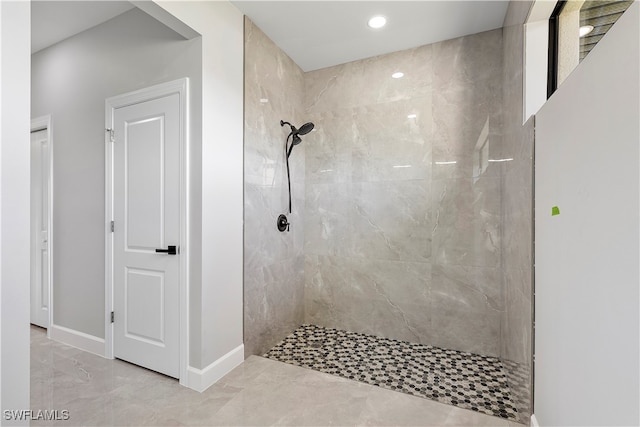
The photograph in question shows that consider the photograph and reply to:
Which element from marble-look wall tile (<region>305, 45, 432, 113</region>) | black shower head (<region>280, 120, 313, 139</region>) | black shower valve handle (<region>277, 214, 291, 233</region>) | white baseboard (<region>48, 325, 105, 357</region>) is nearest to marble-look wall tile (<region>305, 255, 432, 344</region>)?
black shower valve handle (<region>277, 214, 291, 233</region>)

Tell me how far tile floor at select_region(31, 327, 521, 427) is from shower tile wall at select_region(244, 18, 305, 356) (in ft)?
1.60

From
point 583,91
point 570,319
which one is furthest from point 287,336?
point 583,91

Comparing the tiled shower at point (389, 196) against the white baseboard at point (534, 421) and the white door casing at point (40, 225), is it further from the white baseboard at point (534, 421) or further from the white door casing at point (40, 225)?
the white door casing at point (40, 225)

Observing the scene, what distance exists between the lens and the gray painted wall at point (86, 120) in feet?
7.64

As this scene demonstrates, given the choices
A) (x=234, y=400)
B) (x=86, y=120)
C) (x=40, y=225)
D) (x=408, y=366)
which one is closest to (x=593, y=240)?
(x=408, y=366)

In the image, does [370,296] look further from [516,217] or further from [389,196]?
[516,217]

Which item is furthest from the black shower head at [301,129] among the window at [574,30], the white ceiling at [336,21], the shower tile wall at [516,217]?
the window at [574,30]

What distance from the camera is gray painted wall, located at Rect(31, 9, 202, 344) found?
2328 millimetres

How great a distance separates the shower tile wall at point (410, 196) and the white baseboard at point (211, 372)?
1.15m

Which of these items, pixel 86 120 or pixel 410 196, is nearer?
pixel 86 120

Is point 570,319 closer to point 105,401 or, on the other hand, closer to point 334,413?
point 334,413

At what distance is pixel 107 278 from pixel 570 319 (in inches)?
117

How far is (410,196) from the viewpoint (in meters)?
2.81

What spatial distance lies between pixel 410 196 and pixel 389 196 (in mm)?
195
